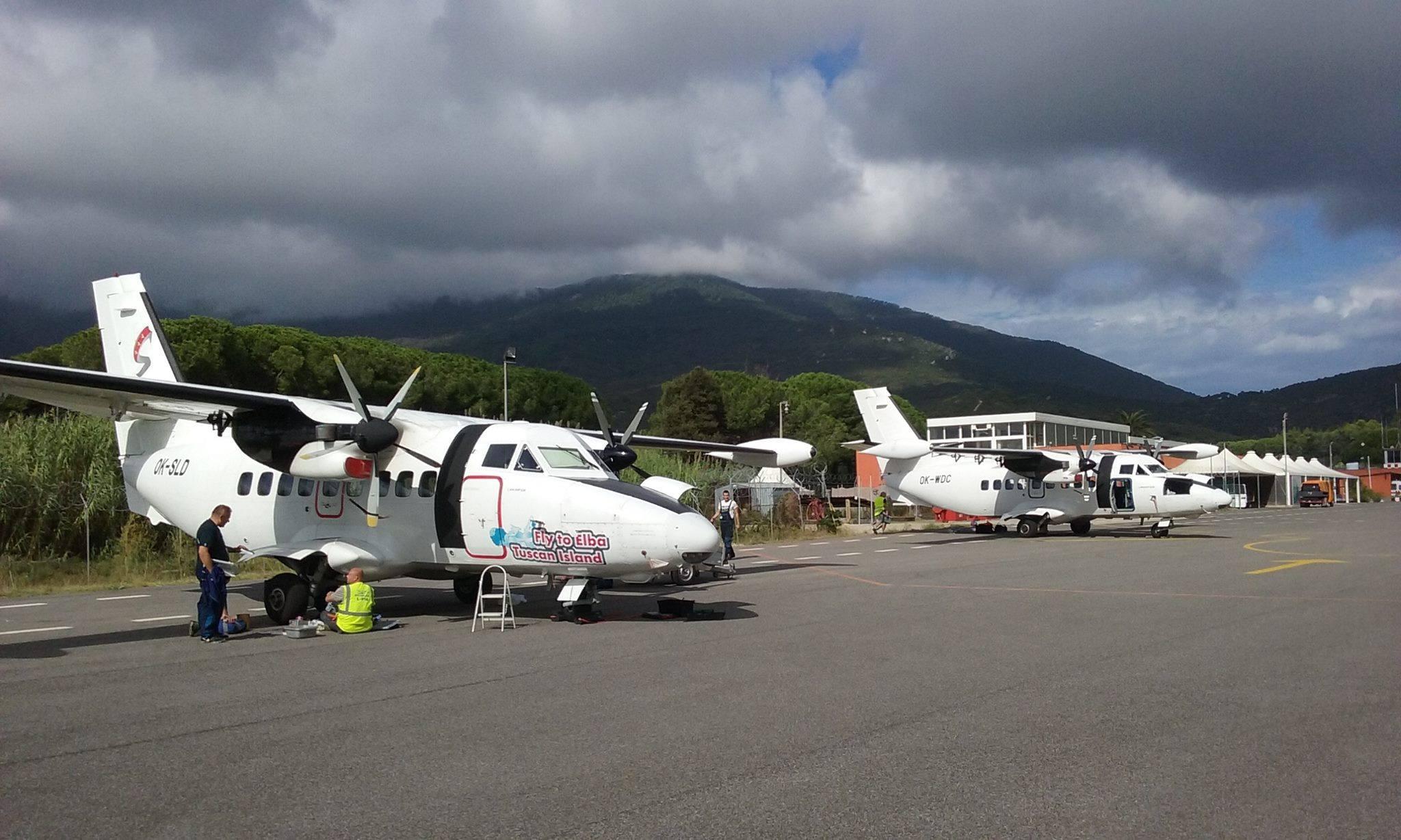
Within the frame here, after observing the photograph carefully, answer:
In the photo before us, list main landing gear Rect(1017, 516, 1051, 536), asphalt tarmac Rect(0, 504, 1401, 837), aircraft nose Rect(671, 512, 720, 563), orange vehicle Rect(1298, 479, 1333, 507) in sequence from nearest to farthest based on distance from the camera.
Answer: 1. asphalt tarmac Rect(0, 504, 1401, 837)
2. aircraft nose Rect(671, 512, 720, 563)
3. main landing gear Rect(1017, 516, 1051, 536)
4. orange vehicle Rect(1298, 479, 1333, 507)

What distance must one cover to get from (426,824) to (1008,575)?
15923 mm

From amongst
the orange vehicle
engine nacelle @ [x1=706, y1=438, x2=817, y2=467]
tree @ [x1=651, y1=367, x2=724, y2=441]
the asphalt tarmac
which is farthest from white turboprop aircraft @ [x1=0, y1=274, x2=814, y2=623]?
the orange vehicle

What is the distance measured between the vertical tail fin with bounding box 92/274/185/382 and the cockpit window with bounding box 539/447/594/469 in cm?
852

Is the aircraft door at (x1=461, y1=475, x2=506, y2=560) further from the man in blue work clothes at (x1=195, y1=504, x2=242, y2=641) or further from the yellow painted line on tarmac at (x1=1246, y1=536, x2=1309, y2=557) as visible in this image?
the yellow painted line on tarmac at (x1=1246, y1=536, x2=1309, y2=557)

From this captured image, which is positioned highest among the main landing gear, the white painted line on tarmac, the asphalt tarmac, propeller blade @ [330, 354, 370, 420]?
propeller blade @ [330, 354, 370, 420]

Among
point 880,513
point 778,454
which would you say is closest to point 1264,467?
point 880,513

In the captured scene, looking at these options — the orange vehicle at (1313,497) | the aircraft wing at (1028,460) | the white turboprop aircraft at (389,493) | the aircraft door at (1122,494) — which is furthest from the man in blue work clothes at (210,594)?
the orange vehicle at (1313,497)

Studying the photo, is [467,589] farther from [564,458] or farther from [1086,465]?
[1086,465]

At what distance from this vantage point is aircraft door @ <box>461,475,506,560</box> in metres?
12.9

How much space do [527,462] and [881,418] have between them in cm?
2718

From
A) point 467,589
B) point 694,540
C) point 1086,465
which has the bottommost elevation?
point 467,589

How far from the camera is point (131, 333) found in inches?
692

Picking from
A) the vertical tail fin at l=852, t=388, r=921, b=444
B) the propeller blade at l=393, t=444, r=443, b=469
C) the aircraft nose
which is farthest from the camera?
the vertical tail fin at l=852, t=388, r=921, b=444

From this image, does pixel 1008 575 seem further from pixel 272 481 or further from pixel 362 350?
pixel 362 350
